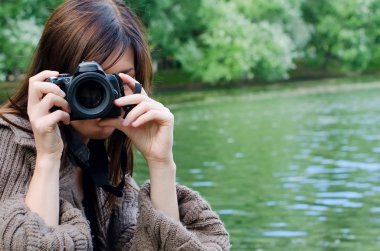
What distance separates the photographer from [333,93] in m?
30.2

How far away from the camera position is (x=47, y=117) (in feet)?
8.24

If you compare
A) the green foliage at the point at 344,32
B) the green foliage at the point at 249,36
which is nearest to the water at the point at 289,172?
the green foliage at the point at 249,36

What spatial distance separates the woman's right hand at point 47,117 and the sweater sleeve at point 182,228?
0.96 ft

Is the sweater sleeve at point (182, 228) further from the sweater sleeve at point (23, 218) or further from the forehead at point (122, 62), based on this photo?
the forehead at point (122, 62)

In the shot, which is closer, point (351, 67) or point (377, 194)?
point (377, 194)

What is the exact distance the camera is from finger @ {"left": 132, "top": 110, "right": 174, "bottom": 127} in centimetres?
262

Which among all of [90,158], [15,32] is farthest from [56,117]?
[15,32]

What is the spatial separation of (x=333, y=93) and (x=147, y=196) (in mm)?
27875

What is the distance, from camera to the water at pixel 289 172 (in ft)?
27.5

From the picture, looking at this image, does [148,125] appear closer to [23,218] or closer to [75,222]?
[75,222]

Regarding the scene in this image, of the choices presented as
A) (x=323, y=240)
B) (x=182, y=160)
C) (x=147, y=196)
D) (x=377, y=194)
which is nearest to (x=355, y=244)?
(x=323, y=240)

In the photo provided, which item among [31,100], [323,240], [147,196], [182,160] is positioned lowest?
[182,160]

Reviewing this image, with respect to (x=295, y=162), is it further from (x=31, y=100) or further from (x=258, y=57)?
(x=258, y=57)

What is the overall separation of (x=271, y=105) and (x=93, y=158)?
2359cm
